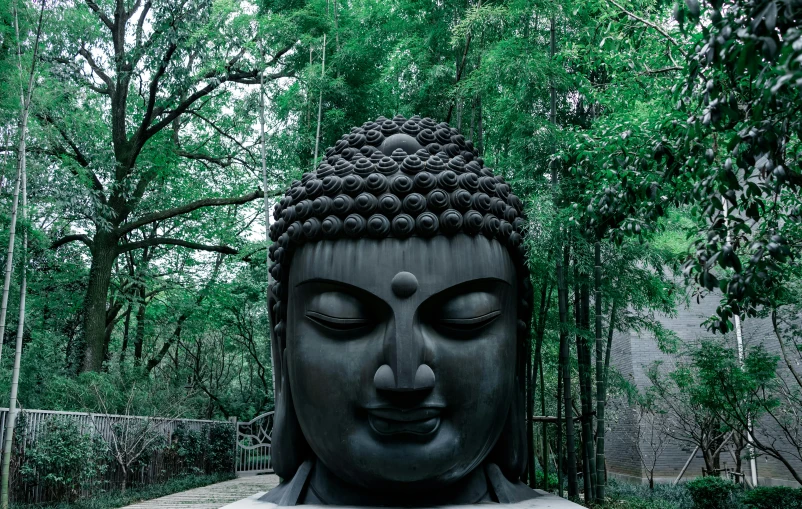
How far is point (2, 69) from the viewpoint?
30.6 ft

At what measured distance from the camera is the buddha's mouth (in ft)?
11.6

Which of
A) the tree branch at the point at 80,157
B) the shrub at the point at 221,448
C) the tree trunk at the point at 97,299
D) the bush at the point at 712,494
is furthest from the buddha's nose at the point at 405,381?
the shrub at the point at 221,448

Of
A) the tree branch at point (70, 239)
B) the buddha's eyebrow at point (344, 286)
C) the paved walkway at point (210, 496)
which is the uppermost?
the tree branch at point (70, 239)

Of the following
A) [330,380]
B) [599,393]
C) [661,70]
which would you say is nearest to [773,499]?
[599,393]

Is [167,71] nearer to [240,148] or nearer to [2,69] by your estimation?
[240,148]

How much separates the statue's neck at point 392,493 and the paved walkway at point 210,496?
20.7ft

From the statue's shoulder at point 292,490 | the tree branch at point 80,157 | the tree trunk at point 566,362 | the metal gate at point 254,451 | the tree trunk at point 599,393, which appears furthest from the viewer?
the metal gate at point 254,451

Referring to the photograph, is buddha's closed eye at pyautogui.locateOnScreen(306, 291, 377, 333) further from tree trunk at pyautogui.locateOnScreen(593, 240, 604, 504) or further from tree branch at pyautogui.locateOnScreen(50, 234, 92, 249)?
tree branch at pyautogui.locateOnScreen(50, 234, 92, 249)

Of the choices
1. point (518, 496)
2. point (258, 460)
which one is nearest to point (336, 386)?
point (518, 496)

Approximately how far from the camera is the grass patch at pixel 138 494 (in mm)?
9445

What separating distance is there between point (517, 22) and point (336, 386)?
3997 mm

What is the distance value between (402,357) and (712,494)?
8.25 m

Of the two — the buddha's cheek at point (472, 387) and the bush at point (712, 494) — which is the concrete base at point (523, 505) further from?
the bush at point (712, 494)

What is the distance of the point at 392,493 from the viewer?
3.75m
